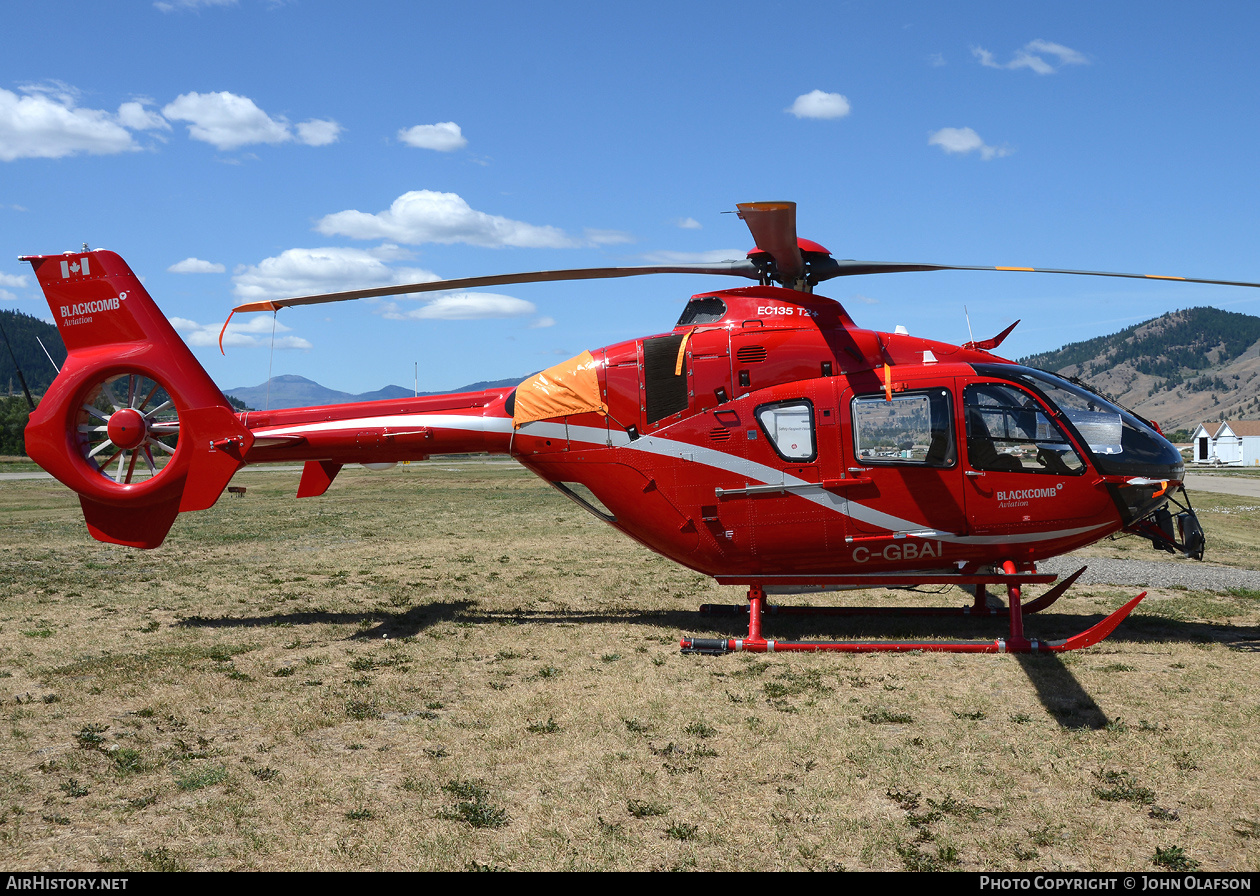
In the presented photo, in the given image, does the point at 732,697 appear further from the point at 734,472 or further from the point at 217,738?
the point at 217,738

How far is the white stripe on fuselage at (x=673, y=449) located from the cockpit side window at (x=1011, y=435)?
808 mm

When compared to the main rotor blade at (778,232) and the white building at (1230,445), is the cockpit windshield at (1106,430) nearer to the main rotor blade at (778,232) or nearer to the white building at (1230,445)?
the main rotor blade at (778,232)

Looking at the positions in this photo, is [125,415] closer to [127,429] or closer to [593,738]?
[127,429]

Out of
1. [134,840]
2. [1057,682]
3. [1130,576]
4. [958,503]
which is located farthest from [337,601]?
[1130,576]

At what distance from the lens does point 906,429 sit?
9656 mm

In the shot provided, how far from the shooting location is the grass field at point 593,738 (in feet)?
16.6

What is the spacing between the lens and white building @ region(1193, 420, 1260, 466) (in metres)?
93.2

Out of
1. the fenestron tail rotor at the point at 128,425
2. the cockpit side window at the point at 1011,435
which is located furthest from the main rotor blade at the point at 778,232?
the fenestron tail rotor at the point at 128,425

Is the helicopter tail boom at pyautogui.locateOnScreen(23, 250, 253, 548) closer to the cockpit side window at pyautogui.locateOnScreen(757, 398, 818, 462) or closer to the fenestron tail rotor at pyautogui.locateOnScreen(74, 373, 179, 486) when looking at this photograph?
the fenestron tail rotor at pyautogui.locateOnScreen(74, 373, 179, 486)

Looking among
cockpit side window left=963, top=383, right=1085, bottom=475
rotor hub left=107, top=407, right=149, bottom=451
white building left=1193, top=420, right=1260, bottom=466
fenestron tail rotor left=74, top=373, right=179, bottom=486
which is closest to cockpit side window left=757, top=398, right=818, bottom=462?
cockpit side window left=963, top=383, right=1085, bottom=475

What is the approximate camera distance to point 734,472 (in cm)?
1005

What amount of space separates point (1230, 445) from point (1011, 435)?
10930 cm

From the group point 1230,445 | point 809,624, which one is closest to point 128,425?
point 809,624

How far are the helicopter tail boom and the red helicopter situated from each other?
0.09 feet
